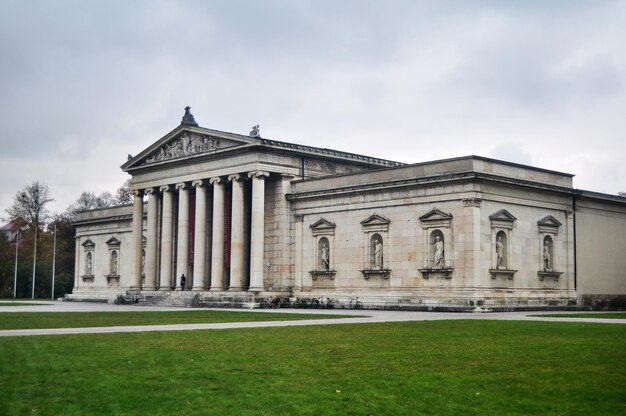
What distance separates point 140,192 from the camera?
9044 cm

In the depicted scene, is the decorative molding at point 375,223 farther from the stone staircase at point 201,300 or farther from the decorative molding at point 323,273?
the stone staircase at point 201,300

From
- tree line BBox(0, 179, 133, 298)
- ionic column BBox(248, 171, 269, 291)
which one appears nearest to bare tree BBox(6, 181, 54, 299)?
tree line BBox(0, 179, 133, 298)

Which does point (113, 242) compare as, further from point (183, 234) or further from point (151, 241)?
point (183, 234)

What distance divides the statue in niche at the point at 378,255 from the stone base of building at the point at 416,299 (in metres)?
2.29

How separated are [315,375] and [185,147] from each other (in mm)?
64938

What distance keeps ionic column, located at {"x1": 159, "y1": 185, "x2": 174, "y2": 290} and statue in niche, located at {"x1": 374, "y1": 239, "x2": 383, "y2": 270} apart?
2535 centimetres

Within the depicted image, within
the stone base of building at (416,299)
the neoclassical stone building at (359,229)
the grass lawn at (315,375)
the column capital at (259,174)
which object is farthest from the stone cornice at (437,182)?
the grass lawn at (315,375)

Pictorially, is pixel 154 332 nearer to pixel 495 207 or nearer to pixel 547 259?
pixel 495 207

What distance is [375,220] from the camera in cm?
6800

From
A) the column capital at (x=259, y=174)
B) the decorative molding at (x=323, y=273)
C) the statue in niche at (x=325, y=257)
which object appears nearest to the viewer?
the decorative molding at (x=323, y=273)

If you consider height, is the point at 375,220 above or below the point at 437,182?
below

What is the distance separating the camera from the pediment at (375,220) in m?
67.1

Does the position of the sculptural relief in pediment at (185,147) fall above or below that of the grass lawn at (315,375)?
above

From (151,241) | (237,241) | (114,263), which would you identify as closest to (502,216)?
(237,241)
